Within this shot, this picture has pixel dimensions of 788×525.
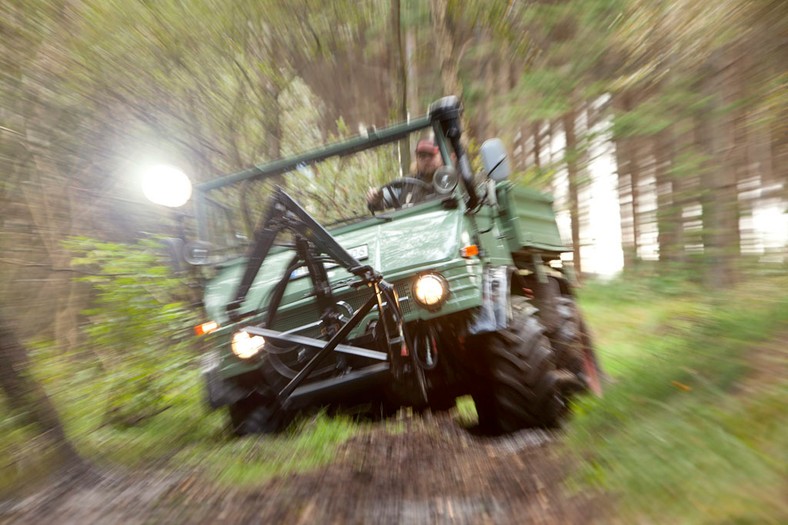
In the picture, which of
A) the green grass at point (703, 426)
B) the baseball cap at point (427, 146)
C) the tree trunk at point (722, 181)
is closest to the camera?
the green grass at point (703, 426)

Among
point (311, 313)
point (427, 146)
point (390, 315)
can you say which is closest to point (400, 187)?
point (427, 146)

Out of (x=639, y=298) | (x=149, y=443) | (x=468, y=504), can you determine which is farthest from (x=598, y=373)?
(x=639, y=298)

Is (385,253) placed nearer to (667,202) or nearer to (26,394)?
(26,394)

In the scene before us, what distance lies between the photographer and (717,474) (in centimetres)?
190

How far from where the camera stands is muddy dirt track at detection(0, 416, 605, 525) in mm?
2264

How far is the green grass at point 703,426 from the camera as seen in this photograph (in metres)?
1.77

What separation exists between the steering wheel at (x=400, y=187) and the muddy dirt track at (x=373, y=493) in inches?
70.3

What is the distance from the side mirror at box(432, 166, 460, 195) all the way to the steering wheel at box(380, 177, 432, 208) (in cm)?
43

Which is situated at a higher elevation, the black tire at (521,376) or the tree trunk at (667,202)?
the tree trunk at (667,202)

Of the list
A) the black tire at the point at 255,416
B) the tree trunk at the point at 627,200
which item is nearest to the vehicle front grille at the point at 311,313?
the black tire at the point at 255,416

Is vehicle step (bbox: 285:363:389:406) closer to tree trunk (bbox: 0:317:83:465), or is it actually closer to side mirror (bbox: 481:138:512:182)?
side mirror (bbox: 481:138:512:182)

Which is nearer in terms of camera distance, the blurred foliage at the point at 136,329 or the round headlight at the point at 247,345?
the round headlight at the point at 247,345

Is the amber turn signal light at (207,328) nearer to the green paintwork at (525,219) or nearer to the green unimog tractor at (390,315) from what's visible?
the green unimog tractor at (390,315)

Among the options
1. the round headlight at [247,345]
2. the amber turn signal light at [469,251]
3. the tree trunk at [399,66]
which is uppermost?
the tree trunk at [399,66]
